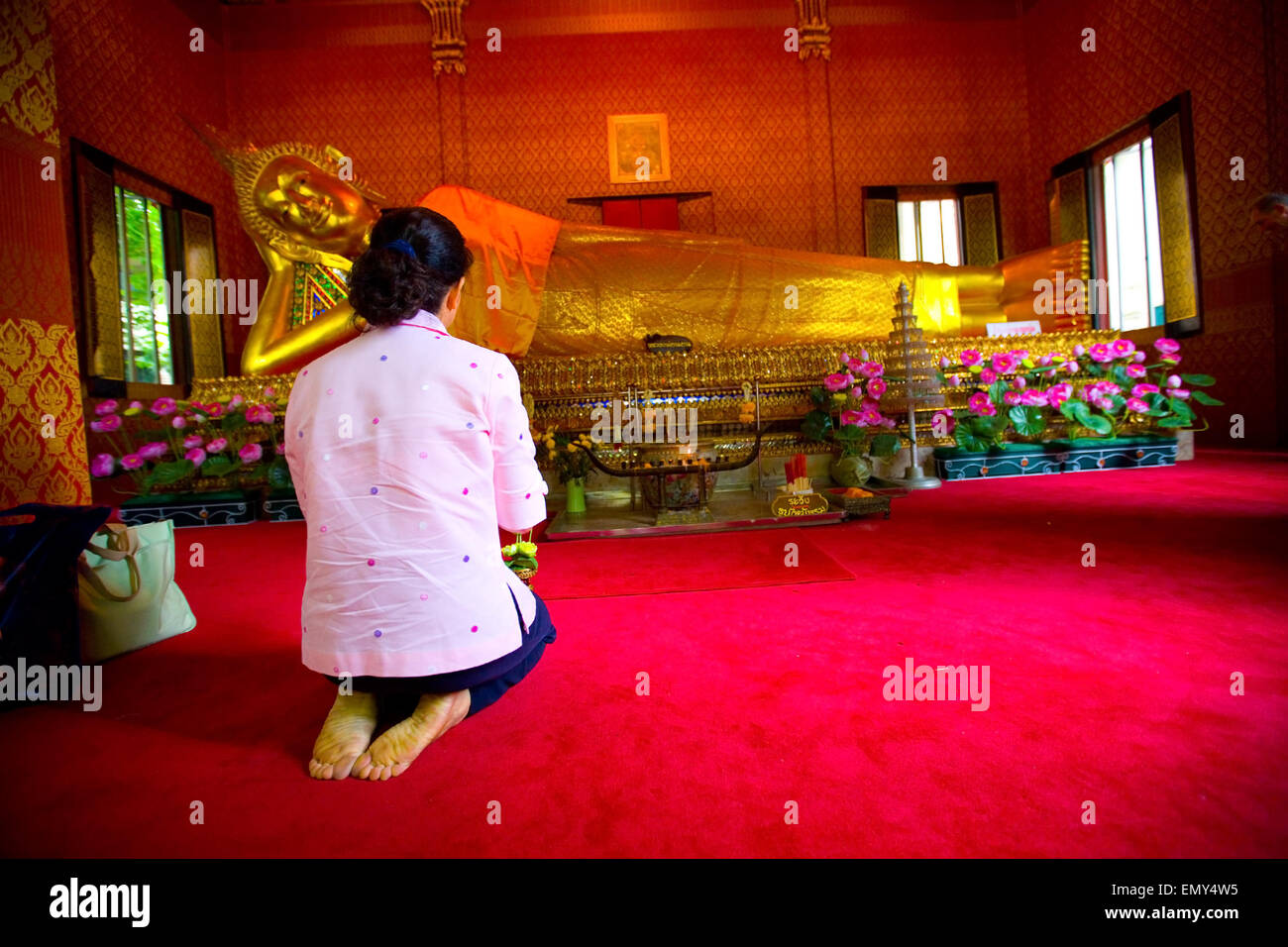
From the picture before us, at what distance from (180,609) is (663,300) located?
3.39m

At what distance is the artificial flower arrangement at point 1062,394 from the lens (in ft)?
13.4

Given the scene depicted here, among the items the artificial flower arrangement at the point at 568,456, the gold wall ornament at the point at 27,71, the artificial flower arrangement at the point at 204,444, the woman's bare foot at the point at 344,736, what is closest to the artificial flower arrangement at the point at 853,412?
the artificial flower arrangement at the point at 568,456

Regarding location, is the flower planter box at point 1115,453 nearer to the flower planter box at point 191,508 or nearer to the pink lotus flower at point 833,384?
the pink lotus flower at point 833,384

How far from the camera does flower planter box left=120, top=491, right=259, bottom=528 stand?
368 centimetres

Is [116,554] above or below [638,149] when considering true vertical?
below

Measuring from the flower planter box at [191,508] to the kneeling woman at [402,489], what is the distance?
9.80 ft

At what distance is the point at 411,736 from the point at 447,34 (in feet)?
26.6

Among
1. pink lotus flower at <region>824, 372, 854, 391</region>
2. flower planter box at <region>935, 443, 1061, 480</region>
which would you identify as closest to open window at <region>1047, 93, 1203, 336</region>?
flower planter box at <region>935, 443, 1061, 480</region>

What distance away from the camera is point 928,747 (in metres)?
1.10

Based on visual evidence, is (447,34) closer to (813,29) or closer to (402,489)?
(813,29)

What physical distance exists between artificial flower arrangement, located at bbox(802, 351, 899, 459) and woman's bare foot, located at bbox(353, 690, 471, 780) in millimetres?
2994

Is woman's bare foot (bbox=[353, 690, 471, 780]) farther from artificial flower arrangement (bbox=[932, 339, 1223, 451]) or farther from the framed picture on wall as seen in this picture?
the framed picture on wall

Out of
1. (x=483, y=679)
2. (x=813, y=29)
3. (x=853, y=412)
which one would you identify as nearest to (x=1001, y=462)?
(x=853, y=412)

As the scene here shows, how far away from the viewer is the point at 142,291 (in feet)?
19.6
